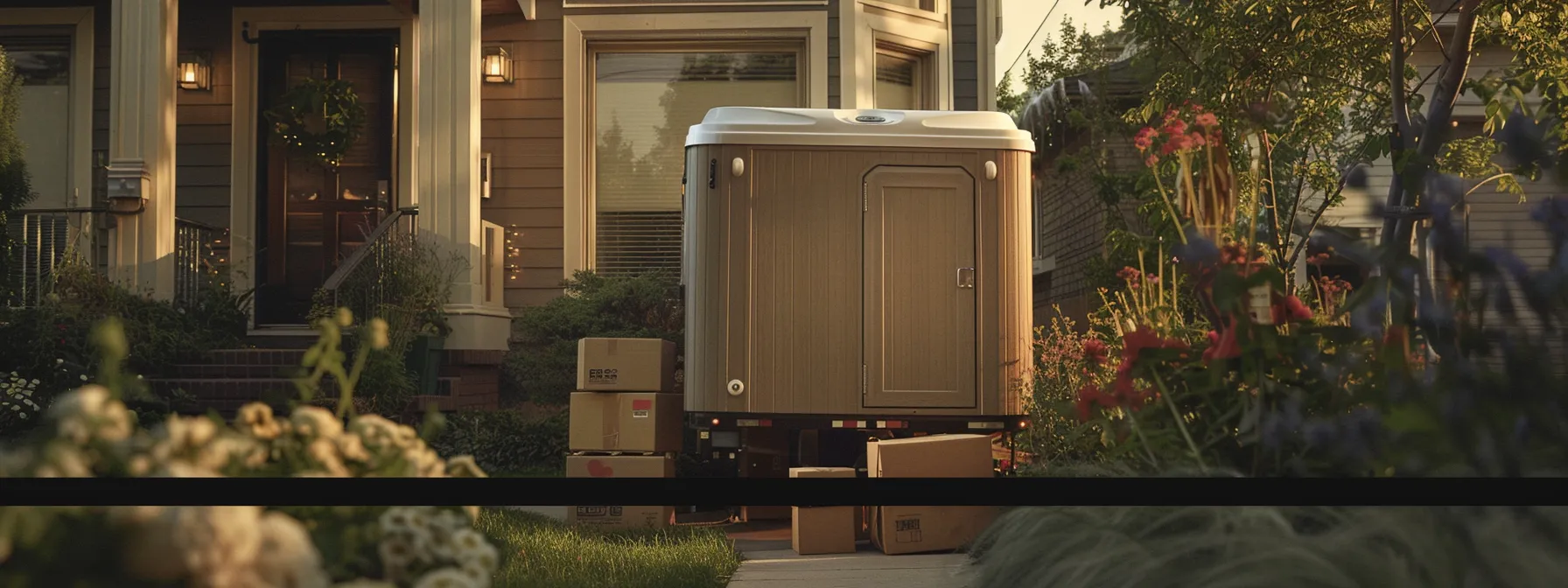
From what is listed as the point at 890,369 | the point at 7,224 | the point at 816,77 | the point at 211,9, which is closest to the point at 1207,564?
the point at 890,369

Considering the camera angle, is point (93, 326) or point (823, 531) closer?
point (823, 531)

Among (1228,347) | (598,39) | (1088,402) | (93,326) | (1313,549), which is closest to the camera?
(1313,549)

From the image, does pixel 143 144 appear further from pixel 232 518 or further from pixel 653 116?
pixel 232 518

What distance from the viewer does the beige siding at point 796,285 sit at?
652 centimetres

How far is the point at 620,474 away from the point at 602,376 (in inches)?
20.8

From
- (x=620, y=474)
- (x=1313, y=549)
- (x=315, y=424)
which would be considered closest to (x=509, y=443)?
(x=620, y=474)

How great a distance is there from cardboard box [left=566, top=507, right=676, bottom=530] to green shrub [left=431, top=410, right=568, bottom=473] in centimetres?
228

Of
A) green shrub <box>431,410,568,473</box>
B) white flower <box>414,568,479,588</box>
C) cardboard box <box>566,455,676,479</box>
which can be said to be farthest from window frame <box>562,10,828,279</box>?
white flower <box>414,568,479,588</box>

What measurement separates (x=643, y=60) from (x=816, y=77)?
1.44m

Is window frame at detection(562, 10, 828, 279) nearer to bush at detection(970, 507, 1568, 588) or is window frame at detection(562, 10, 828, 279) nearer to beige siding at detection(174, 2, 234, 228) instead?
beige siding at detection(174, 2, 234, 228)

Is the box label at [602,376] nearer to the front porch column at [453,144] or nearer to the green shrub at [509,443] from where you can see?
the green shrub at [509,443]

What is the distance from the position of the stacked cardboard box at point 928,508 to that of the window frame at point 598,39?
5019 millimetres

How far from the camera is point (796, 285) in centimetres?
657

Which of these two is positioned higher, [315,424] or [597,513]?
[315,424]
